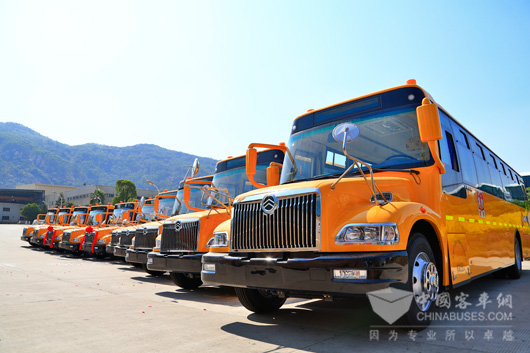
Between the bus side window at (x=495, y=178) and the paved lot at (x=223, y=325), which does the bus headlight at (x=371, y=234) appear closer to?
the paved lot at (x=223, y=325)

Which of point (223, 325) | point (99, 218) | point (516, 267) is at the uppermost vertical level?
point (99, 218)

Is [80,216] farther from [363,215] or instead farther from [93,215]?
[363,215]

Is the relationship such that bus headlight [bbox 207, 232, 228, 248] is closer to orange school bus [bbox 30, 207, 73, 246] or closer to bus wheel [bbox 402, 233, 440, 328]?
bus wheel [bbox 402, 233, 440, 328]

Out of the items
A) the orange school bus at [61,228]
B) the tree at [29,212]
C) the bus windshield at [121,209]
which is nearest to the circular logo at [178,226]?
the bus windshield at [121,209]

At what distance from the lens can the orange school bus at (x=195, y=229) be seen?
7.32 meters

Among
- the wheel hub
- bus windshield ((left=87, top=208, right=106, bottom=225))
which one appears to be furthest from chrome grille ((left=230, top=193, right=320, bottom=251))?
bus windshield ((left=87, top=208, right=106, bottom=225))

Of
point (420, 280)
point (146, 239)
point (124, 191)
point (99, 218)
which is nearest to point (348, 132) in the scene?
point (420, 280)

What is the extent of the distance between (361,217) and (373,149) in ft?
4.81

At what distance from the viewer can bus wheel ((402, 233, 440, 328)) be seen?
13.6 feet

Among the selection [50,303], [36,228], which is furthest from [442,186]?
[36,228]

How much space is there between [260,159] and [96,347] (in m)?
5.50

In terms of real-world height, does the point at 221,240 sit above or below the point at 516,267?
above

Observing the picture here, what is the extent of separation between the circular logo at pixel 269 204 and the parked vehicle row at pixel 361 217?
1cm

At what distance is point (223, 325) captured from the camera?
5.04 metres
